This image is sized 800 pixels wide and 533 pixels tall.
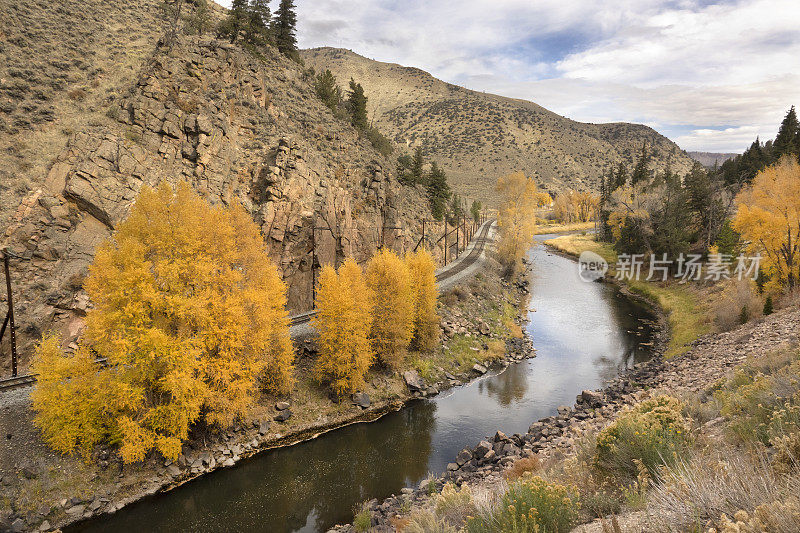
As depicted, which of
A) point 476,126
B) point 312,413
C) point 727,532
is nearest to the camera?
point 727,532

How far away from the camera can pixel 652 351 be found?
3325 cm

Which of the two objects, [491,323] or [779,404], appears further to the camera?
[491,323]

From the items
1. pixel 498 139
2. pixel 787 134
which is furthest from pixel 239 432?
pixel 498 139

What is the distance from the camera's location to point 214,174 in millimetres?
32125

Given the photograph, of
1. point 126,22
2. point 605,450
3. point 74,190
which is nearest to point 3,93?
point 74,190

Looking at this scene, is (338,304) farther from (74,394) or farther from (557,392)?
(557,392)

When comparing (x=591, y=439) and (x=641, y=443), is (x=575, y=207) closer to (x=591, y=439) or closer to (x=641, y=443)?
(x=591, y=439)

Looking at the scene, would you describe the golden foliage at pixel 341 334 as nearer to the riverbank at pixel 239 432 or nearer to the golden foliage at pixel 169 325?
the riverbank at pixel 239 432

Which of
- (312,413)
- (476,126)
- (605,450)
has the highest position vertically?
(476,126)

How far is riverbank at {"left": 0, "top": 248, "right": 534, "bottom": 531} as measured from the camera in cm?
1645

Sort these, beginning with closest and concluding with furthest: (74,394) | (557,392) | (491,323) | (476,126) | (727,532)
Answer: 1. (727,532)
2. (74,394)
3. (557,392)
4. (491,323)
5. (476,126)

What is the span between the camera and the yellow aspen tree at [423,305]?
32062mm

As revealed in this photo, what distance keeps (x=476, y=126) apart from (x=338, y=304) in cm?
14999

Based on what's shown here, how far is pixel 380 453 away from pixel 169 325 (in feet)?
41.9
